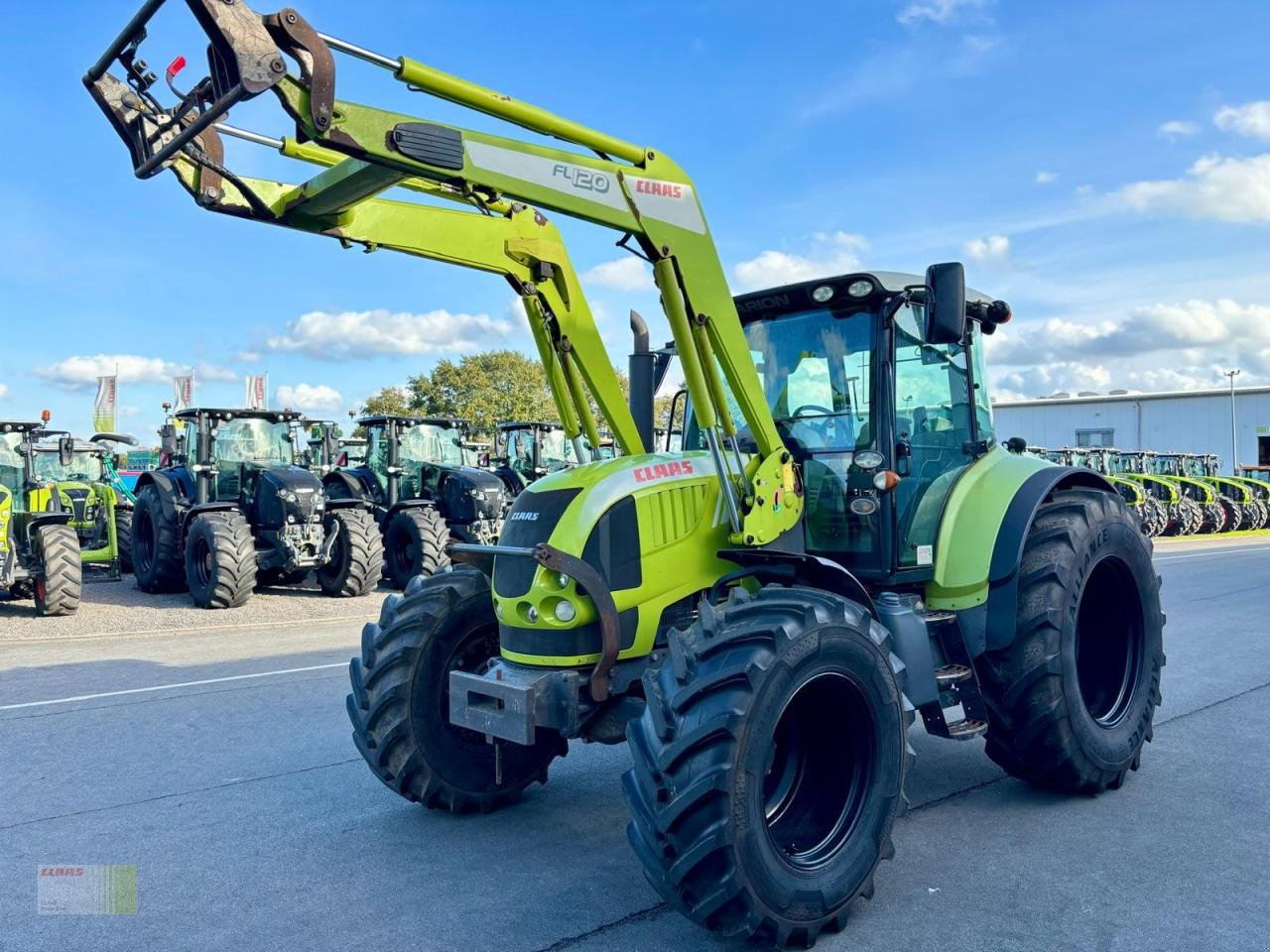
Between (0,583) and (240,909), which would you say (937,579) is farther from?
(0,583)

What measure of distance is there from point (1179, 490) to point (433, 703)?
95.2 feet

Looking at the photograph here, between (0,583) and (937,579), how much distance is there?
442 inches

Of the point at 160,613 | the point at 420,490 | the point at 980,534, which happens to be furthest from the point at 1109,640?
the point at 420,490

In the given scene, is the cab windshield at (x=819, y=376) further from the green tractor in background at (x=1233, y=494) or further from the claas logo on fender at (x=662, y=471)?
the green tractor in background at (x=1233, y=494)

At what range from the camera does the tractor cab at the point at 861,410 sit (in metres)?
4.93

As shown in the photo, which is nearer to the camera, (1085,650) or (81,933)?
(81,933)

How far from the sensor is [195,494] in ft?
48.7

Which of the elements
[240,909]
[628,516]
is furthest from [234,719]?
[628,516]

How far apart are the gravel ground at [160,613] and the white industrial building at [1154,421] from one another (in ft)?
157

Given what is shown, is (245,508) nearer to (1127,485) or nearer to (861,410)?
(861,410)

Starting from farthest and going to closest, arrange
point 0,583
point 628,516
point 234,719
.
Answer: point 0,583
point 234,719
point 628,516

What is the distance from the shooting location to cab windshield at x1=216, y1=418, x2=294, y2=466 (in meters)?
15.1

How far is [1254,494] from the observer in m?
32.4

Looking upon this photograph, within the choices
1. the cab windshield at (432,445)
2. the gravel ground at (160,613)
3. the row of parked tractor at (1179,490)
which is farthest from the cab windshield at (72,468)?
the row of parked tractor at (1179,490)
